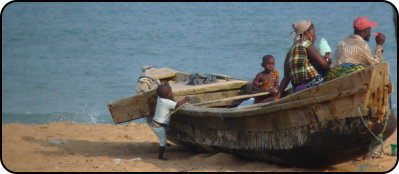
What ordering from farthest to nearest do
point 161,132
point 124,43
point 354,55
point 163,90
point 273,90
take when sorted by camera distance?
point 124,43 < point 273,90 < point 161,132 < point 163,90 < point 354,55

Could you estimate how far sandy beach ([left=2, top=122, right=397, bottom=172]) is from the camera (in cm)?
613

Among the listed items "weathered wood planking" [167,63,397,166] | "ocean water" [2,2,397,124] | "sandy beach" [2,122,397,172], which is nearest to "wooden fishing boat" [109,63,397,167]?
"weathered wood planking" [167,63,397,166]

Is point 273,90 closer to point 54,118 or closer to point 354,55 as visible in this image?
point 354,55

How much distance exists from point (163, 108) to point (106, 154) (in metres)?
1.36

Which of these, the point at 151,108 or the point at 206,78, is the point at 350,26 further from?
the point at 151,108

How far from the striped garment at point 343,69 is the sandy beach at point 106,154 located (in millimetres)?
1035

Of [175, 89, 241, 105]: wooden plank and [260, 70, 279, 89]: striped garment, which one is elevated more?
[260, 70, 279, 89]: striped garment

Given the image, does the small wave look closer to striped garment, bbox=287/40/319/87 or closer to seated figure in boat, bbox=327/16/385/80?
striped garment, bbox=287/40/319/87

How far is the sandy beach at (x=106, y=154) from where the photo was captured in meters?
6.13

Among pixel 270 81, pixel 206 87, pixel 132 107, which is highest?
pixel 270 81

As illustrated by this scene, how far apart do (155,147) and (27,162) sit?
6.36 ft

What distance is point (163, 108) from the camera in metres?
6.66

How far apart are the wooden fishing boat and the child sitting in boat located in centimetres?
25

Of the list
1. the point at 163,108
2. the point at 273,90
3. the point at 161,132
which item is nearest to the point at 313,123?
the point at 273,90
